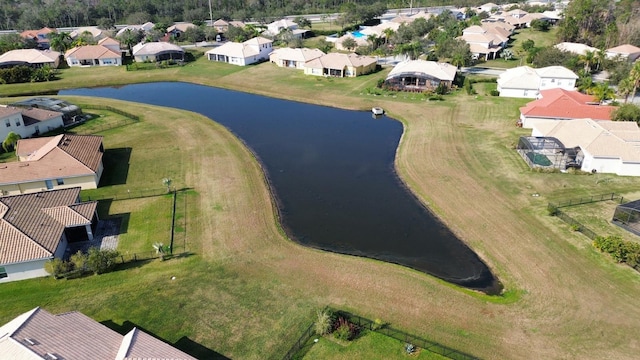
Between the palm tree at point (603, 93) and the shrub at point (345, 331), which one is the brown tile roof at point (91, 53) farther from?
the palm tree at point (603, 93)

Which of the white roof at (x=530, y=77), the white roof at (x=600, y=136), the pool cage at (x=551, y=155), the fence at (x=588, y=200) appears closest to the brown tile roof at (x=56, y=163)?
the fence at (x=588, y=200)

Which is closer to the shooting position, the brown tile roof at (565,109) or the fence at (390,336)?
the fence at (390,336)

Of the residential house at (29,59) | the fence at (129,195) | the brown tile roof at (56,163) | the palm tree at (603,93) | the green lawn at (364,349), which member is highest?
the residential house at (29,59)

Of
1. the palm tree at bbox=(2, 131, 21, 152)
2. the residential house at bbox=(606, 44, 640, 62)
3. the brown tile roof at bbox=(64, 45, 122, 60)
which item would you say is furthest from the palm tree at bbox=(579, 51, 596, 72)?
the brown tile roof at bbox=(64, 45, 122, 60)

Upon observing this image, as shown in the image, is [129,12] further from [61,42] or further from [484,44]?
[484,44]

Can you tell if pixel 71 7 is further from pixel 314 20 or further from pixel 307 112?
pixel 307 112

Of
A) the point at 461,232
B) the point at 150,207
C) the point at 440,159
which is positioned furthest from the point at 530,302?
the point at 150,207
